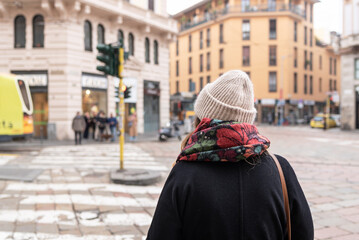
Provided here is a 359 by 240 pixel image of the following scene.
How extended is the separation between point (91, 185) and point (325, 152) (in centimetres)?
947

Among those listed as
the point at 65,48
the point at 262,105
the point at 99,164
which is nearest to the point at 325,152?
the point at 99,164

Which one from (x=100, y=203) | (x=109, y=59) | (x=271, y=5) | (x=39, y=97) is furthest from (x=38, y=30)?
(x=271, y=5)

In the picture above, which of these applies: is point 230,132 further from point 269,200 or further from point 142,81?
point 142,81

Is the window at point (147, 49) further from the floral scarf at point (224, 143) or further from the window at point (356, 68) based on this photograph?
the floral scarf at point (224, 143)

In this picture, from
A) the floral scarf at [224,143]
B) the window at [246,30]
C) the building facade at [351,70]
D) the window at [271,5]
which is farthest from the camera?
the window at [246,30]

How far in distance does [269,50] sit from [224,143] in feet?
148

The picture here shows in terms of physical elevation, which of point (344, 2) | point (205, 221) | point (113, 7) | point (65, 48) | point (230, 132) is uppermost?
point (344, 2)

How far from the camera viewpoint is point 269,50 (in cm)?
4403

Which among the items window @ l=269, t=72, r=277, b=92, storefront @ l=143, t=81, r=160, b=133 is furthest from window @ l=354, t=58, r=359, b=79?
storefront @ l=143, t=81, r=160, b=133

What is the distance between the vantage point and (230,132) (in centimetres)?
146

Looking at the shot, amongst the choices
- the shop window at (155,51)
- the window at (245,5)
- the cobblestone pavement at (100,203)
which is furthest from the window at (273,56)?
the cobblestone pavement at (100,203)

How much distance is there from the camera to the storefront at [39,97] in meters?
18.3

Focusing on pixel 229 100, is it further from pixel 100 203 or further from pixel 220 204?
pixel 100 203

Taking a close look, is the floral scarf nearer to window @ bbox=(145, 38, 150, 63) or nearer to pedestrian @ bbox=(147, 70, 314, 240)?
pedestrian @ bbox=(147, 70, 314, 240)
